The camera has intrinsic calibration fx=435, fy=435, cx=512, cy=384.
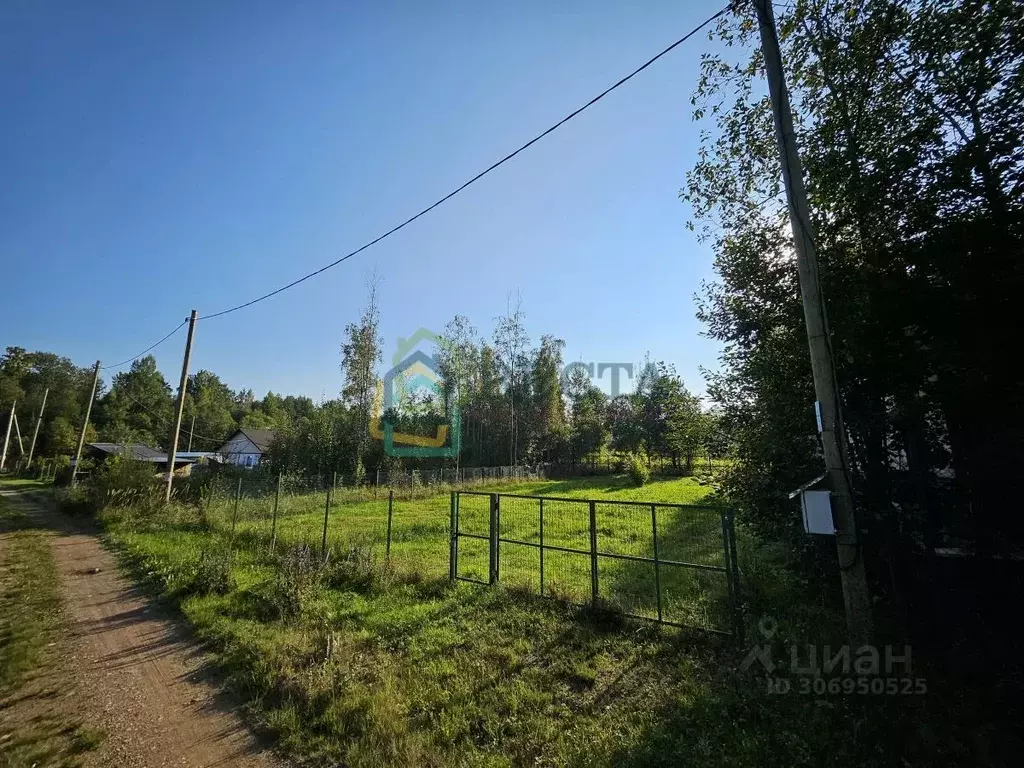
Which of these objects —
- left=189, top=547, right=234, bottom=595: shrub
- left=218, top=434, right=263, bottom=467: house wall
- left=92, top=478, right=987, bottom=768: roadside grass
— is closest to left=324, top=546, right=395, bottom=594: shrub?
left=92, top=478, right=987, bottom=768: roadside grass

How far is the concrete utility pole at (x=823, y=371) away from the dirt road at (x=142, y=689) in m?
4.36

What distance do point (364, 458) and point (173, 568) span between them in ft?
59.0

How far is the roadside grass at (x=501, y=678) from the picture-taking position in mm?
2949

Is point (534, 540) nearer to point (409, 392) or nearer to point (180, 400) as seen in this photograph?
point (180, 400)

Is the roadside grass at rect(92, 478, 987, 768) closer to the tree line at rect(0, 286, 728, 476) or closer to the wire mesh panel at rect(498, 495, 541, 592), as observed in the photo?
the wire mesh panel at rect(498, 495, 541, 592)

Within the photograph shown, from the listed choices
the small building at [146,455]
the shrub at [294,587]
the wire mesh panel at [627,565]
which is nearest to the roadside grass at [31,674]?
the shrub at [294,587]

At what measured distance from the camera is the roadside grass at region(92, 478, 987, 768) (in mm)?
2949

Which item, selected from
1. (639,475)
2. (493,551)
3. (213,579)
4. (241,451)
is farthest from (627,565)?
(241,451)

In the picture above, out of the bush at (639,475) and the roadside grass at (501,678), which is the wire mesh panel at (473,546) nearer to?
the roadside grass at (501,678)

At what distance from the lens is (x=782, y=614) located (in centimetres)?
472

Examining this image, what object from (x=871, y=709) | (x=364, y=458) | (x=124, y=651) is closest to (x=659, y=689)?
(x=871, y=709)

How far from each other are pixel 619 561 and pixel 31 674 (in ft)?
24.9

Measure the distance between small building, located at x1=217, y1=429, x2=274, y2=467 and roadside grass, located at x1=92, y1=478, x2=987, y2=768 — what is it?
35240mm
